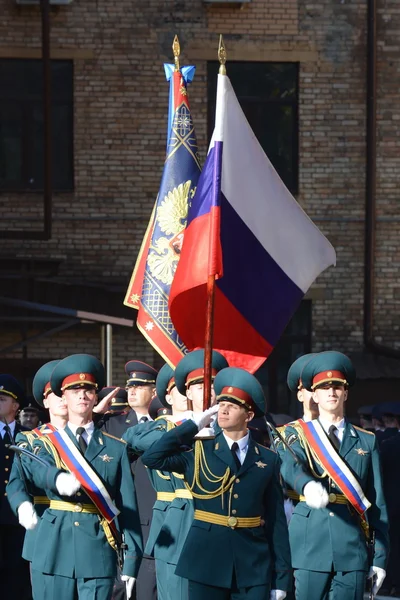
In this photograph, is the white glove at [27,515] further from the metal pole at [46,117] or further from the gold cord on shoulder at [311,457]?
the metal pole at [46,117]

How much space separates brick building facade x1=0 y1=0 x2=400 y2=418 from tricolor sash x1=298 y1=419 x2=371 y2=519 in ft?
35.1

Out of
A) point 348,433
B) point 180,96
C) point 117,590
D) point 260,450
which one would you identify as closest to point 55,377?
point 260,450

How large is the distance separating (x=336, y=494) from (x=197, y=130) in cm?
1168

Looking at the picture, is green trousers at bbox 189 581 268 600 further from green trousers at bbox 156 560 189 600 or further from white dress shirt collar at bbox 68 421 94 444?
white dress shirt collar at bbox 68 421 94 444

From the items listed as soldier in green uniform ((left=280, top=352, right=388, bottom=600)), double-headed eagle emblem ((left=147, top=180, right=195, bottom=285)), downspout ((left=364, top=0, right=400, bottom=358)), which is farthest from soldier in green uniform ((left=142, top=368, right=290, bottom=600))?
downspout ((left=364, top=0, right=400, bottom=358))

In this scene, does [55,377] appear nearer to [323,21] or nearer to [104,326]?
[104,326]

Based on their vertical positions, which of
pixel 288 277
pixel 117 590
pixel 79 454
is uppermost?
pixel 288 277

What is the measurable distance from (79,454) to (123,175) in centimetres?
1205

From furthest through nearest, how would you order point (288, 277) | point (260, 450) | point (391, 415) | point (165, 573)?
point (391, 415) < point (288, 277) < point (165, 573) < point (260, 450)

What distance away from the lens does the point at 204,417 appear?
7.04 meters

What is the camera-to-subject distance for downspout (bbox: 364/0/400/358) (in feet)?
63.5

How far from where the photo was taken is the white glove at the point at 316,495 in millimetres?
7637

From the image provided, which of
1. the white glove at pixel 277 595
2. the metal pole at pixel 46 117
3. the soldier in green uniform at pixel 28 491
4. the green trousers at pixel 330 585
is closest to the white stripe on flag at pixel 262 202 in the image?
the soldier in green uniform at pixel 28 491

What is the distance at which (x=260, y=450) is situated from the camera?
7203 millimetres
